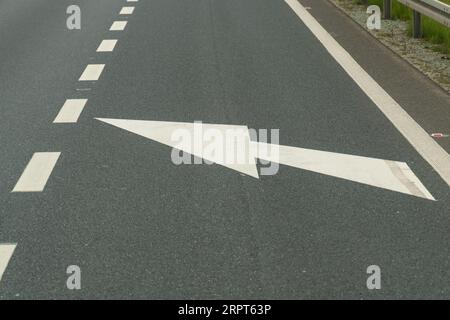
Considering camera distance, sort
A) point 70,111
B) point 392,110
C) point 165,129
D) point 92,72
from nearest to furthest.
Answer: point 165,129 < point 392,110 < point 70,111 < point 92,72

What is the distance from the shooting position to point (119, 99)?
9.72 m

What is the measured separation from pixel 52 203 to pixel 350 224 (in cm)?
188

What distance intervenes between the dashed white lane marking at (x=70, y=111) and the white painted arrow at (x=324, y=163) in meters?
0.73

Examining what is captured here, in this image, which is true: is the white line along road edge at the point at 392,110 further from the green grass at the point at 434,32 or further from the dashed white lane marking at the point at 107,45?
the dashed white lane marking at the point at 107,45

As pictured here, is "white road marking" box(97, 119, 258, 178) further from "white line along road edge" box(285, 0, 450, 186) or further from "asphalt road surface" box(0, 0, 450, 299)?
"white line along road edge" box(285, 0, 450, 186)

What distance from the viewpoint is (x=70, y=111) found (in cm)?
924

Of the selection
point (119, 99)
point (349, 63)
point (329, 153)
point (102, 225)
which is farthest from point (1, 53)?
point (102, 225)

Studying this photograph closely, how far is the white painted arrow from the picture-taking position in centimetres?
695

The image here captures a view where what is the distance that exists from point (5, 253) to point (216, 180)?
184 cm

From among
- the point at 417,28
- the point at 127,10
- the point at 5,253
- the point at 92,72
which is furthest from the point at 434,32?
the point at 5,253

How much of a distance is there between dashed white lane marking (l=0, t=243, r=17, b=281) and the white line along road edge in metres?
2.90

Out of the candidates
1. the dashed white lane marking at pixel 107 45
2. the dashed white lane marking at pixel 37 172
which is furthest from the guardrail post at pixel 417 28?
the dashed white lane marking at pixel 37 172

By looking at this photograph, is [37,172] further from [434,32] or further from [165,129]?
[434,32]
